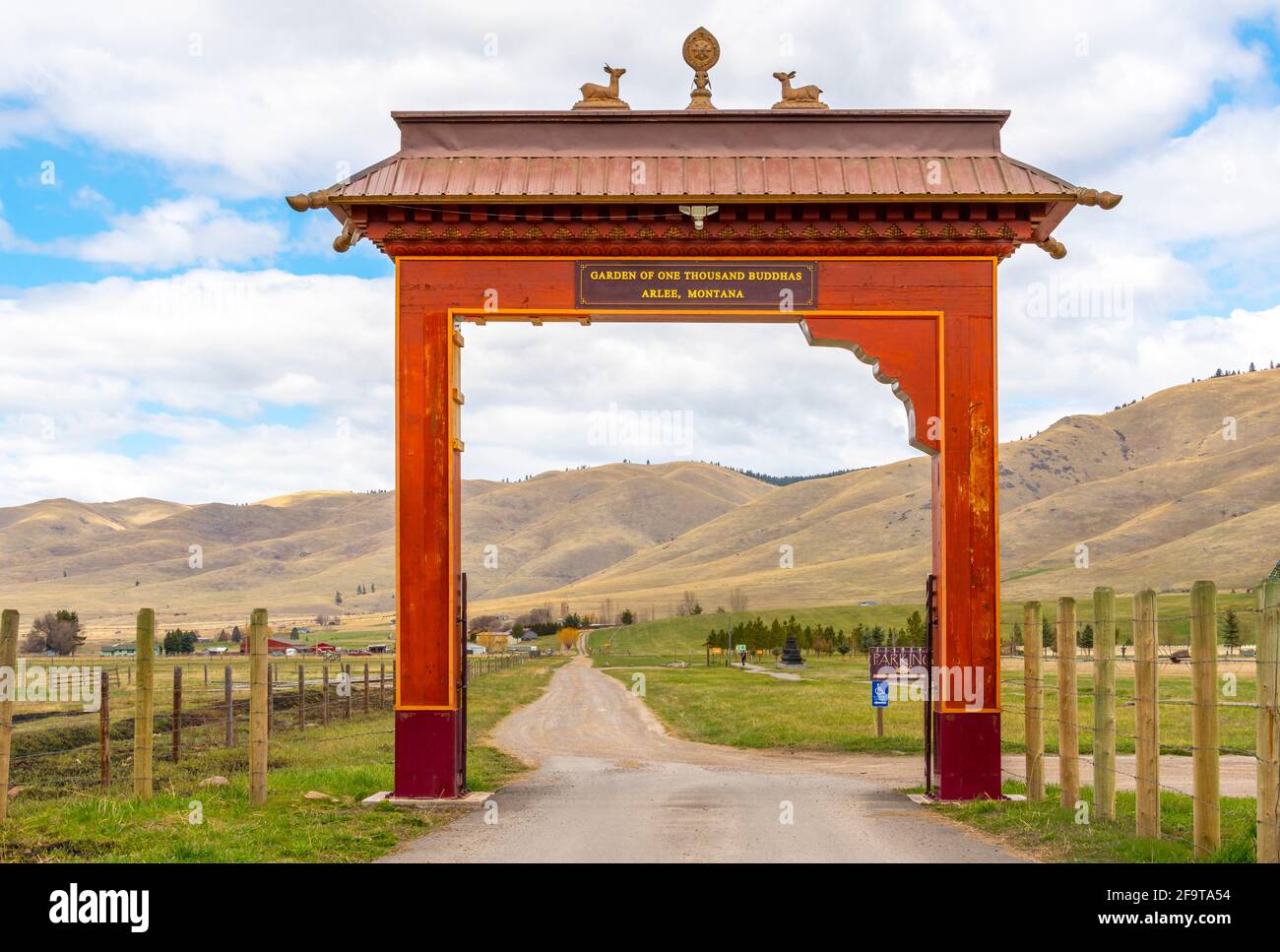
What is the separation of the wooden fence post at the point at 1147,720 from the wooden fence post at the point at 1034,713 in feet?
9.41

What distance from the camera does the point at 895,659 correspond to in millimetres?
22359

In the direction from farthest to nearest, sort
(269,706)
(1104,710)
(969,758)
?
1. (269,706)
2. (969,758)
3. (1104,710)

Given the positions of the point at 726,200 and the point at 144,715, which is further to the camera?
the point at 726,200

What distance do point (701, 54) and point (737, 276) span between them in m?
3.25

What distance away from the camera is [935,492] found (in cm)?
1598

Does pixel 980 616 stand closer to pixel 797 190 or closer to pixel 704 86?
pixel 797 190

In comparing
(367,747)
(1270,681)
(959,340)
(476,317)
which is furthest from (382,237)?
(367,747)

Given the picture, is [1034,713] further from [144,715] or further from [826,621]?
[826,621]

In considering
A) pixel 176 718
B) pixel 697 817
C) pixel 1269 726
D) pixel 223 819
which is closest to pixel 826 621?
pixel 176 718

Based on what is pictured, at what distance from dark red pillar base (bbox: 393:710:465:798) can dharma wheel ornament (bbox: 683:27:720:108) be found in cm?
874

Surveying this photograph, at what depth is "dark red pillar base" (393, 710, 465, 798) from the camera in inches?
608

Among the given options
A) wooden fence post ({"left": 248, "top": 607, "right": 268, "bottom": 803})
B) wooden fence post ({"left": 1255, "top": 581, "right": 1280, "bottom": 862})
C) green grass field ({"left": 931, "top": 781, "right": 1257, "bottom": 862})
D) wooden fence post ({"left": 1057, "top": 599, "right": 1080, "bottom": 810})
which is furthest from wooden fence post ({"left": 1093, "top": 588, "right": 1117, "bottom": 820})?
wooden fence post ({"left": 248, "top": 607, "right": 268, "bottom": 803})

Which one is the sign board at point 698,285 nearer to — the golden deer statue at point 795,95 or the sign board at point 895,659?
the golden deer statue at point 795,95
